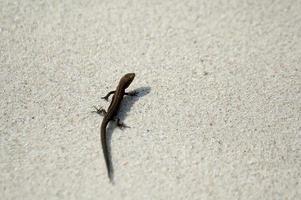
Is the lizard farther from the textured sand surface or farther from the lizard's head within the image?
the textured sand surface

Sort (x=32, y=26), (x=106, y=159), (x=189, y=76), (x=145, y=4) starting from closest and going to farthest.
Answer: (x=106, y=159) → (x=189, y=76) → (x=32, y=26) → (x=145, y=4)

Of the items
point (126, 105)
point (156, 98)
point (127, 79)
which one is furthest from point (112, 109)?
point (156, 98)

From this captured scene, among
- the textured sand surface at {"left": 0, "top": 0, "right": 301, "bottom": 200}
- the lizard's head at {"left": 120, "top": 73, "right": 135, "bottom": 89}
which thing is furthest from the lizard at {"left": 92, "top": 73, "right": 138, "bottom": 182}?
the textured sand surface at {"left": 0, "top": 0, "right": 301, "bottom": 200}

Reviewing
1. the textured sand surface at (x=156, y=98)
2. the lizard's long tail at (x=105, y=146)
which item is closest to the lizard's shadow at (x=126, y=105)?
the textured sand surface at (x=156, y=98)

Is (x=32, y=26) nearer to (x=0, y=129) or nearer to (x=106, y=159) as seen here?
(x=0, y=129)

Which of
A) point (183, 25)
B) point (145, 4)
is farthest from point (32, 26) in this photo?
point (183, 25)

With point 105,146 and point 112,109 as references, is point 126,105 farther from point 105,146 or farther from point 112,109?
point 105,146
